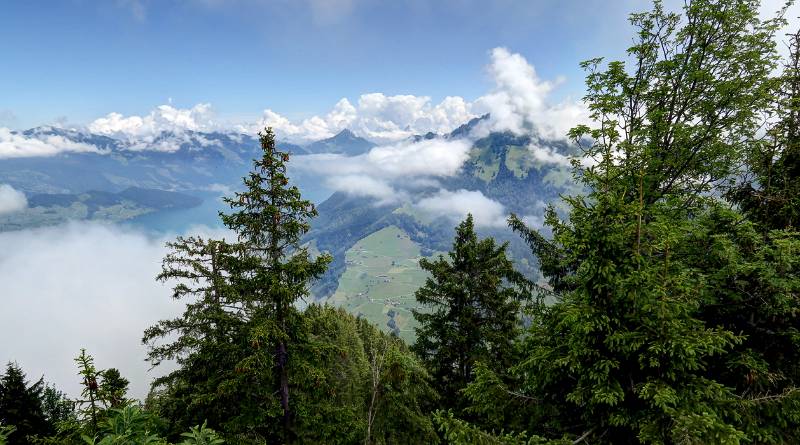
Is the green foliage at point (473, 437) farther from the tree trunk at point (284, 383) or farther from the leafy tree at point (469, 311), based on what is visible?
the leafy tree at point (469, 311)

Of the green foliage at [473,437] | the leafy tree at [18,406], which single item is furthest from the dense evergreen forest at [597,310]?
the leafy tree at [18,406]

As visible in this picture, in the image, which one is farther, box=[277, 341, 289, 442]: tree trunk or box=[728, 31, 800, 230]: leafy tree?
box=[277, 341, 289, 442]: tree trunk

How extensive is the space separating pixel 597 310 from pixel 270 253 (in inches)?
409

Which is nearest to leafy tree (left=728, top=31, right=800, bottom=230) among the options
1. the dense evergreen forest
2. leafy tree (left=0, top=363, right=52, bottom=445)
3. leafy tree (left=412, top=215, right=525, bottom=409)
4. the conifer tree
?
the dense evergreen forest

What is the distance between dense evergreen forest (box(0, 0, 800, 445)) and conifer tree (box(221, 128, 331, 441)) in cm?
7

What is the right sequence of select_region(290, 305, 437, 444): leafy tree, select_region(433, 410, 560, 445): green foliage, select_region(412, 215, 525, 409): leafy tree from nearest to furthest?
select_region(433, 410, 560, 445): green foliage < select_region(290, 305, 437, 444): leafy tree < select_region(412, 215, 525, 409): leafy tree

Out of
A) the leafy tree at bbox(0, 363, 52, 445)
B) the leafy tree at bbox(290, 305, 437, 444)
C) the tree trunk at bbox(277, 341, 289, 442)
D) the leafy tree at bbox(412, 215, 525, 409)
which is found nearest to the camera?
the leafy tree at bbox(290, 305, 437, 444)

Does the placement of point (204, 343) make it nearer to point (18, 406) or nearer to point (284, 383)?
point (284, 383)

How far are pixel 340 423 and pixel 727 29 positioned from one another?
63.7 feet

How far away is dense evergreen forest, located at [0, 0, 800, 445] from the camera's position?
6965mm

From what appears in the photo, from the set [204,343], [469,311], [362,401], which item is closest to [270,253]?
[204,343]

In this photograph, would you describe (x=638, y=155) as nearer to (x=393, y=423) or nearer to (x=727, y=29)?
(x=727, y=29)

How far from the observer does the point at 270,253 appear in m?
13.3

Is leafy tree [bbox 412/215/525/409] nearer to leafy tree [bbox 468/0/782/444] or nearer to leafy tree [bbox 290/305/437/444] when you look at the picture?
leafy tree [bbox 290/305/437/444]
